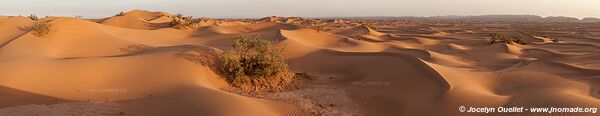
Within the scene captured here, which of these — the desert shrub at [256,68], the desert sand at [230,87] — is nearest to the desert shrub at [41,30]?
the desert sand at [230,87]

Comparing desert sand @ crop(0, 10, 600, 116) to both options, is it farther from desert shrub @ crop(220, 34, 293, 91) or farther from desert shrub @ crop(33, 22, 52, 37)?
desert shrub @ crop(220, 34, 293, 91)

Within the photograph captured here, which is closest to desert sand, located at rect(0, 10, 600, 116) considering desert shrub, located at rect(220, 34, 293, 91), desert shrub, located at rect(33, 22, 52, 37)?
desert shrub, located at rect(33, 22, 52, 37)

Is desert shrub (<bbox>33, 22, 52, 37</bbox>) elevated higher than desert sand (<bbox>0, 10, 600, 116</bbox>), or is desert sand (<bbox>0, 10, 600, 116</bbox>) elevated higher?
desert shrub (<bbox>33, 22, 52, 37</bbox>)

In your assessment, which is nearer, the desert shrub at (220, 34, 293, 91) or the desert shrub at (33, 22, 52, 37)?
the desert shrub at (220, 34, 293, 91)

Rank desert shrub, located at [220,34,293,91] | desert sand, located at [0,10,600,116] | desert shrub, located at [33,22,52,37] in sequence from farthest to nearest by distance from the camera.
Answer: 1. desert shrub, located at [33,22,52,37]
2. desert shrub, located at [220,34,293,91]
3. desert sand, located at [0,10,600,116]

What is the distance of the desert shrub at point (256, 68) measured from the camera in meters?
7.65

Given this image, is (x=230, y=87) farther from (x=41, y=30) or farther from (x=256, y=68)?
(x=41, y=30)

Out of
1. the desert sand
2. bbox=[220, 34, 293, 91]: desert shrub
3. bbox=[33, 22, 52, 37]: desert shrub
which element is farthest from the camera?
bbox=[33, 22, 52, 37]: desert shrub

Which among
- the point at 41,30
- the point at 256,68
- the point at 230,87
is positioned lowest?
the point at 230,87

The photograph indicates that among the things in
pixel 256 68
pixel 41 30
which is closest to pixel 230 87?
pixel 256 68

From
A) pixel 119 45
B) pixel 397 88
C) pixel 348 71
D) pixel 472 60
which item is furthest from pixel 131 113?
pixel 472 60

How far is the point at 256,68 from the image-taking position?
8008 millimetres

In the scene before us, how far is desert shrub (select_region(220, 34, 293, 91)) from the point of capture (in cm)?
765

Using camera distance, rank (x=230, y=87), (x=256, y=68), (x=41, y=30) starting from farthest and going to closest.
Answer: (x=41, y=30)
(x=256, y=68)
(x=230, y=87)
